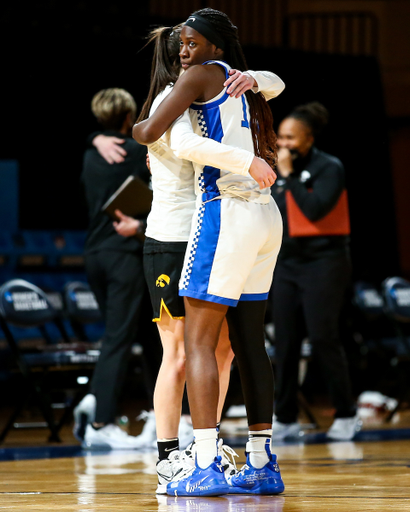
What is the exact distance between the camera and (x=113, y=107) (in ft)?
15.0

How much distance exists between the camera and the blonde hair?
4.58m

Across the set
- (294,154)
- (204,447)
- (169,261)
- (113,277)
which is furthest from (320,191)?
(204,447)

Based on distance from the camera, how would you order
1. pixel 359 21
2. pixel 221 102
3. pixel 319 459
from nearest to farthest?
pixel 221 102 < pixel 319 459 < pixel 359 21

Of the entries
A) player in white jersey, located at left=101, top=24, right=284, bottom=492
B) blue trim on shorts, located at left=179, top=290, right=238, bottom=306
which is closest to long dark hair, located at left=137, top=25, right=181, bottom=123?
player in white jersey, located at left=101, top=24, right=284, bottom=492

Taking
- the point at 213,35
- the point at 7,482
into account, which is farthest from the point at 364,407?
the point at 213,35

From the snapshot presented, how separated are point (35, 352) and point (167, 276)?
2.67 meters

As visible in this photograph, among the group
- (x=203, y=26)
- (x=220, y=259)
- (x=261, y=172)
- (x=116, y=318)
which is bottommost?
(x=116, y=318)

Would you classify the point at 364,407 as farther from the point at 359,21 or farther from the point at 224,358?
the point at 359,21

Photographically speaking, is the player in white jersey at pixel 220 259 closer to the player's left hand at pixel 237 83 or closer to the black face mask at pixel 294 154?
the player's left hand at pixel 237 83

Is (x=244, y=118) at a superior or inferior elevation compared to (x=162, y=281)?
superior

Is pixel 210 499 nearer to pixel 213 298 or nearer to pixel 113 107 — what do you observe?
pixel 213 298

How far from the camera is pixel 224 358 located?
114 inches

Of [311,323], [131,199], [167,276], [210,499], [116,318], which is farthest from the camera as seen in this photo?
[311,323]

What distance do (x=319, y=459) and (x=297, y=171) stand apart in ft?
6.18
